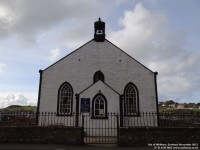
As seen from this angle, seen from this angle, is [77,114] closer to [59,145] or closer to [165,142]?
[59,145]

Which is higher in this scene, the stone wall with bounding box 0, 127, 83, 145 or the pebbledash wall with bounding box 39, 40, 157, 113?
the pebbledash wall with bounding box 39, 40, 157, 113

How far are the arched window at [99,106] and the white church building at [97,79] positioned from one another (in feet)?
5.21

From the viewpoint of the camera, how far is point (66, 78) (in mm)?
21484

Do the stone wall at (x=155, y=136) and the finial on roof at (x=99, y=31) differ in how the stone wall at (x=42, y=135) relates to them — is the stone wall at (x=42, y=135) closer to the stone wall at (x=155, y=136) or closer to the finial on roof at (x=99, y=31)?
the stone wall at (x=155, y=136)

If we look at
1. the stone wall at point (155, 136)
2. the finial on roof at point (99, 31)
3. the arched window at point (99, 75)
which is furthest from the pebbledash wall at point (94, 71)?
the stone wall at point (155, 136)

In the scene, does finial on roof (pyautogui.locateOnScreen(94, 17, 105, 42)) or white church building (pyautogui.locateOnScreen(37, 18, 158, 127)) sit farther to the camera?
finial on roof (pyautogui.locateOnScreen(94, 17, 105, 42))

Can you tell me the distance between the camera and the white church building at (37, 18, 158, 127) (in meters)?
20.8

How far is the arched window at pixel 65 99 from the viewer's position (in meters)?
20.8

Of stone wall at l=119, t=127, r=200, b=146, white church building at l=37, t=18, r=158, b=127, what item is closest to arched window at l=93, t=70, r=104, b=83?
white church building at l=37, t=18, r=158, b=127

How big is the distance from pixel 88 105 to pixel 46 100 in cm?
447

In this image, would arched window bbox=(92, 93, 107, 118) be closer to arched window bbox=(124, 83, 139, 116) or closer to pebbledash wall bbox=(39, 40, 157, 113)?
pebbledash wall bbox=(39, 40, 157, 113)

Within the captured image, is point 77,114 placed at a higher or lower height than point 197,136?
higher

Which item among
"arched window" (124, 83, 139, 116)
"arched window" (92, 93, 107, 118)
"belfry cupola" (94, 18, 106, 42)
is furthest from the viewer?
"belfry cupola" (94, 18, 106, 42)

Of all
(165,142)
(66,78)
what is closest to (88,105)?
(66,78)
